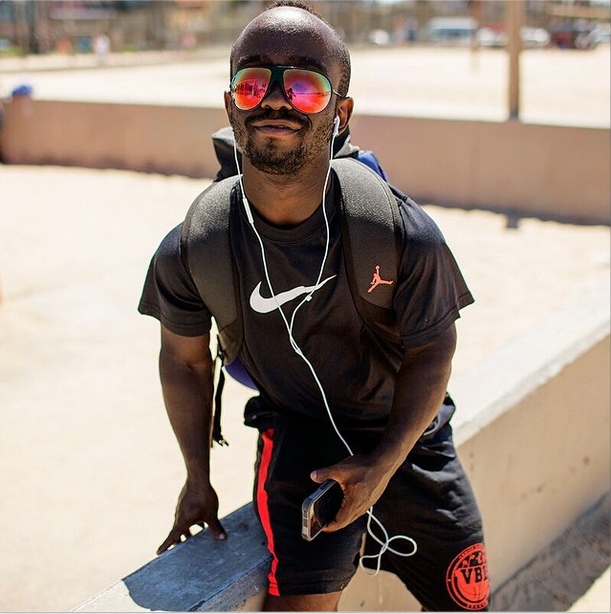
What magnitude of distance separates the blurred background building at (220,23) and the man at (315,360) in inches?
1423

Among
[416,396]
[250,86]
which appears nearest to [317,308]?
[416,396]

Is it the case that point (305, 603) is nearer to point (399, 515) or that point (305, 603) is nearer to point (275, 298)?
point (399, 515)

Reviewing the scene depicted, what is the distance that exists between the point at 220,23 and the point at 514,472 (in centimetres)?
4924

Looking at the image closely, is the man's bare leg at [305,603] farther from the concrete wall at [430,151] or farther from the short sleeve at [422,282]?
the concrete wall at [430,151]

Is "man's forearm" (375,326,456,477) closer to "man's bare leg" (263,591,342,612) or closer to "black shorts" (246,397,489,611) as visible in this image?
"black shorts" (246,397,489,611)

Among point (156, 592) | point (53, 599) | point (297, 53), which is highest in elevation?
point (297, 53)

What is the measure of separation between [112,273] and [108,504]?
148 inches

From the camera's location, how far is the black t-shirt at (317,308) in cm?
210

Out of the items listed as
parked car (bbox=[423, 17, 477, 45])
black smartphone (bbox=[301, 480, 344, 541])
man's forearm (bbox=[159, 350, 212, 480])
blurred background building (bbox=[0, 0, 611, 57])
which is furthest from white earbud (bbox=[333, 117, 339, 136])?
parked car (bbox=[423, 17, 477, 45])

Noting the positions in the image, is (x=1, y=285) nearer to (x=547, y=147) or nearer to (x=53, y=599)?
(x=53, y=599)

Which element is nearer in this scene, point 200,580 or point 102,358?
point 200,580

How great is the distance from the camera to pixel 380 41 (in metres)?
50.3

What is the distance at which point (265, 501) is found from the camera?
2.23 metres

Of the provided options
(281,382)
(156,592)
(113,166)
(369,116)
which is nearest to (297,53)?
(281,382)
